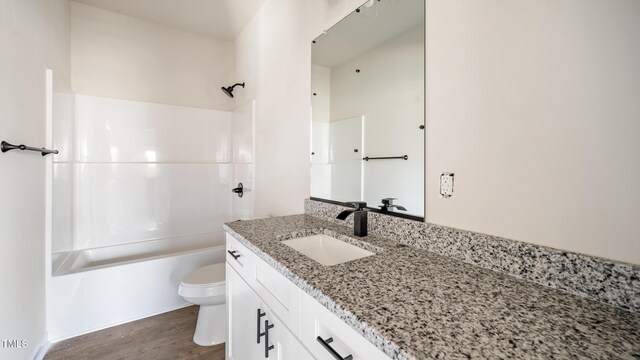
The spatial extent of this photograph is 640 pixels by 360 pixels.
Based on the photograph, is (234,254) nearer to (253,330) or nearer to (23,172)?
(253,330)

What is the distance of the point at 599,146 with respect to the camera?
0.59m

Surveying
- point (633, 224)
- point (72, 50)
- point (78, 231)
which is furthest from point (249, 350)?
point (72, 50)

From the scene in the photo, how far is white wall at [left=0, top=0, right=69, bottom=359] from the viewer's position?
123 cm

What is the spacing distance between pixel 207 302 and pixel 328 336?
1.41m

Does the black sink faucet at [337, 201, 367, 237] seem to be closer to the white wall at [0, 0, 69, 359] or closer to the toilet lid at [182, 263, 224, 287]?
the toilet lid at [182, 263, 224, 287]

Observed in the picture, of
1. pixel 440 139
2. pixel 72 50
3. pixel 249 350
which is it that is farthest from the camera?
pixel 72 50

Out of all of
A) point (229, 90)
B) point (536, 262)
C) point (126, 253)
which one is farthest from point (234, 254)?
point (229, 90)

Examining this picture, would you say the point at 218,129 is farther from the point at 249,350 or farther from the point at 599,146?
the point at 599,146

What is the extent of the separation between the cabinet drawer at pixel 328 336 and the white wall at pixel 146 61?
8.98 feet

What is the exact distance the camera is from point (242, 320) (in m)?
1.17

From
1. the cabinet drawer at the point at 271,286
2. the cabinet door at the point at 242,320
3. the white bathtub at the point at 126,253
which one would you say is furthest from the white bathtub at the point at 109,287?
the cabinet drawer at the point at 271,286

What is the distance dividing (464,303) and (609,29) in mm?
701

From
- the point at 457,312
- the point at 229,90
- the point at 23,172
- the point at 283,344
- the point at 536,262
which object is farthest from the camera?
the point at 229,90

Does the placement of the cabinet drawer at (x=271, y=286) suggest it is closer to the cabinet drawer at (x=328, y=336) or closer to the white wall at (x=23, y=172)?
the cabinet drawer at (x=328, y=336)
